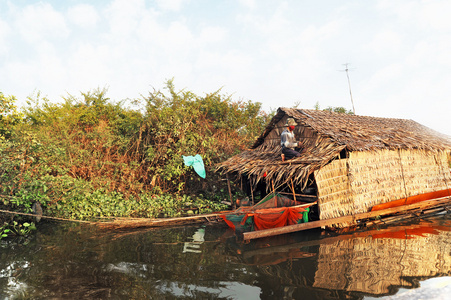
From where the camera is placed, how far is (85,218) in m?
9.06

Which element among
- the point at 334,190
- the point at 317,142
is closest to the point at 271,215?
the point at 334,190

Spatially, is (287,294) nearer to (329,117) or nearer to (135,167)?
(329,117)

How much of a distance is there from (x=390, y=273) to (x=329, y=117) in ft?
19.4

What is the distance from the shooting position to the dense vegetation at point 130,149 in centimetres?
956

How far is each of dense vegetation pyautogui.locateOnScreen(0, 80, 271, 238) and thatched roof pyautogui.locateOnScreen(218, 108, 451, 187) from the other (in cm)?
238

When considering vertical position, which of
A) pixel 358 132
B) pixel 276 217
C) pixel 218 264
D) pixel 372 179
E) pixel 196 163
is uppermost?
pixel 358 132

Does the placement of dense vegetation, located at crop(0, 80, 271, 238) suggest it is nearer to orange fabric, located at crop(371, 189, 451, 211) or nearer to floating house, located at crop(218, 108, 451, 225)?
Result: floating house, located at crop(218, 108, 451, 225)

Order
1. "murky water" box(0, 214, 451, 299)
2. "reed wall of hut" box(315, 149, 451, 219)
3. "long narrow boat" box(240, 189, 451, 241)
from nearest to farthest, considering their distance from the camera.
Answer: "murky water" box(0, 214, 451, 299), "long narrow boat" box(240, 189, 451, 241), "reed wall of hut" box(315, 149, 451, 219)

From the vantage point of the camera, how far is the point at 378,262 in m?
5.39

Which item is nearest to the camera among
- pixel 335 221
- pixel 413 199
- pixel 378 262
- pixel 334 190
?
pixel 378 262

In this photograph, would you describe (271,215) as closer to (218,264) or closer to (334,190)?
(218,264)

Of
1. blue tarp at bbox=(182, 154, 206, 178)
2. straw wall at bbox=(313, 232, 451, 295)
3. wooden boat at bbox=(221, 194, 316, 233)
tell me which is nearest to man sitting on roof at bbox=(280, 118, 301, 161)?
wooden boat at bbox=(221, 194, 316, 233)

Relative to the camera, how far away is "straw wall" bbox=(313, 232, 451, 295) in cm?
455

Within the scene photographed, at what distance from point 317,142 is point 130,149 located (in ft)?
27.4
